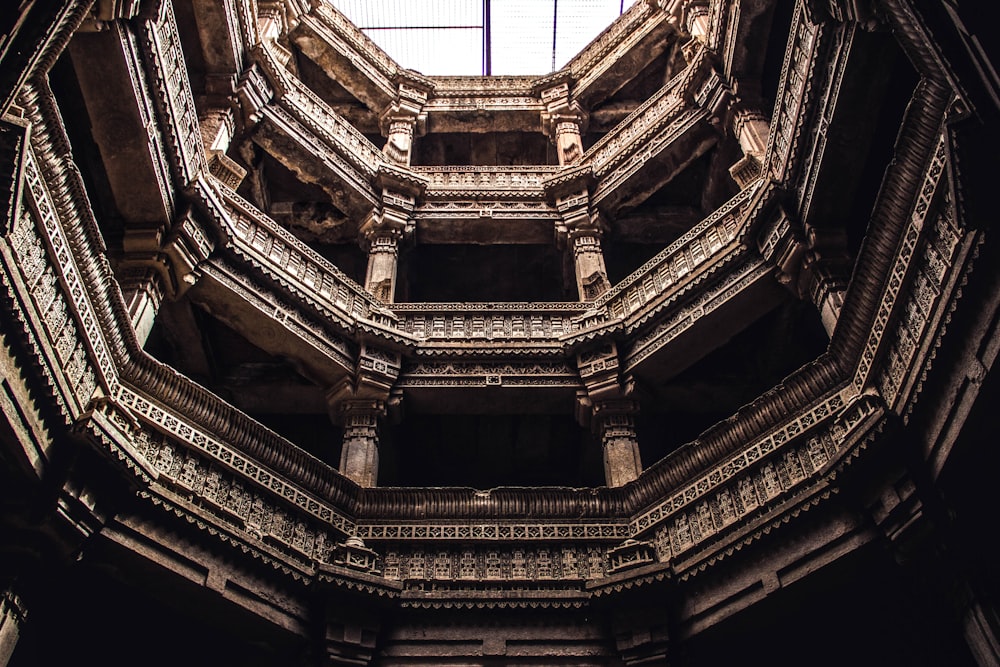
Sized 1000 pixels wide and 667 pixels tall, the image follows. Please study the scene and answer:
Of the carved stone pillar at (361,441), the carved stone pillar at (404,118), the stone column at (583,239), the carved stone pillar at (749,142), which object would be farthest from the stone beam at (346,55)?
the carved stone pillar at (361,441)

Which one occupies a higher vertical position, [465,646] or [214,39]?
[214,39]

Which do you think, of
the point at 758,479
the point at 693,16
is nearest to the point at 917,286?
the point at 758,479

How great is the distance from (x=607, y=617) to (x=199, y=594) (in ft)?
12.2

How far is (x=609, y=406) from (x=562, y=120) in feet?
33.7

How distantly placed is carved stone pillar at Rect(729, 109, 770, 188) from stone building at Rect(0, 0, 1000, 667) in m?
0.07

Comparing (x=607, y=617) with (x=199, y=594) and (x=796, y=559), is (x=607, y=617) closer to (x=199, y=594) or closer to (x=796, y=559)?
(x=796, y=559)

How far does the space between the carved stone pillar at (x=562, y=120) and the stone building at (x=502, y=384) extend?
3.09 meters

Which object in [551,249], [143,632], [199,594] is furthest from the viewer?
[551,249]

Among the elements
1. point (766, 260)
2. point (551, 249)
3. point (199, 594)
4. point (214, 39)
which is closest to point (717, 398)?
point (766, 260)

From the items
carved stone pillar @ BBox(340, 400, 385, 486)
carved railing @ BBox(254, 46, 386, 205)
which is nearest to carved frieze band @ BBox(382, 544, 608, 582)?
carved stone pillar @ BBox(340, 400, 385, 486)

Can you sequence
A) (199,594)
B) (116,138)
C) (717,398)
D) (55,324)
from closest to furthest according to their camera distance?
(55,324) → (199,594) → (116,138) → (717,398)

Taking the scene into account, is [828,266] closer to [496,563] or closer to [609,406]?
[609,406]

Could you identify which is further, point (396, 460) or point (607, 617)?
point (396, 460)

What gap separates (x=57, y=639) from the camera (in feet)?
21.3
